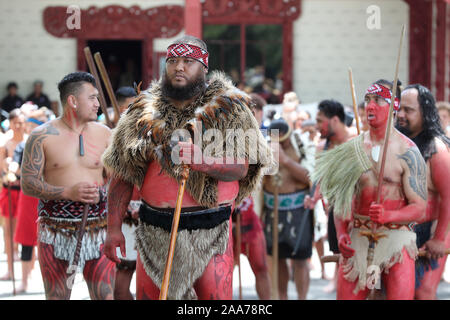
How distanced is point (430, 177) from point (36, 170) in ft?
9.26

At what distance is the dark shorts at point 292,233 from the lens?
7.37m

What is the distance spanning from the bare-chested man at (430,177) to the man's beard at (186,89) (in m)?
1.97

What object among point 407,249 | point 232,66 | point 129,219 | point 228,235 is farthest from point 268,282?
point 232,66

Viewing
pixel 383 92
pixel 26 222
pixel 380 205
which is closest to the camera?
pixel 380 205

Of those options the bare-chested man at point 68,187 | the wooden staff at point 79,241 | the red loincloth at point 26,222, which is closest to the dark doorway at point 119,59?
the red loincloth at point 26,222

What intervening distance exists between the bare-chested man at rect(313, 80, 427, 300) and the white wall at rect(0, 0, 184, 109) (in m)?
11.5

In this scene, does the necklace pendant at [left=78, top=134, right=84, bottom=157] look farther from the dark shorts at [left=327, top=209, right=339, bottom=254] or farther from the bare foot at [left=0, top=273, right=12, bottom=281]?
the bare foot at [left=0, top=273, right=12, bottom=281]

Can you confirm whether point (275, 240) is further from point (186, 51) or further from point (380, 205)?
point (186, 51)

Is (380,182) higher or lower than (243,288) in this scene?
higher

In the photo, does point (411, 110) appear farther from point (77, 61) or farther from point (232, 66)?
point (77, 61)

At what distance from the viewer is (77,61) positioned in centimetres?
1617

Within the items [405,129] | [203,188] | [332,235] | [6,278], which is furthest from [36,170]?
[6,278]

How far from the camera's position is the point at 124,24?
1611 cm

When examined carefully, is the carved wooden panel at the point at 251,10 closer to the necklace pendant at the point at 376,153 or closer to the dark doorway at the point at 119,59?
the dark doorway at the point at 119,59
